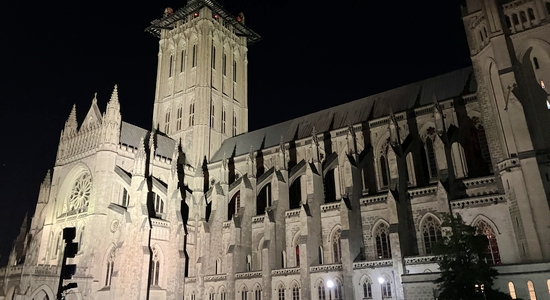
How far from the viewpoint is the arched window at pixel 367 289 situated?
2569 cm

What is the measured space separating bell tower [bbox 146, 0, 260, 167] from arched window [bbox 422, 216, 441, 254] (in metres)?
26.3

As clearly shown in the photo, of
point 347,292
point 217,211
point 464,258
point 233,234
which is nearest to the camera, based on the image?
point 464,258

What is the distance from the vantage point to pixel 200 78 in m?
49.1

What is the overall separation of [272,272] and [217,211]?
343 inches

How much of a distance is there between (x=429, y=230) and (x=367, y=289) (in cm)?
552

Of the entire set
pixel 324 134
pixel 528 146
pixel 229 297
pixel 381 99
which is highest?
pixel 381 99

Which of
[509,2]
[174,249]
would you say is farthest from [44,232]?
[509,2]

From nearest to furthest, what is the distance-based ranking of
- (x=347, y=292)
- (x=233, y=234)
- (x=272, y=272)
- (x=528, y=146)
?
(x=528, y=146) < (x=347, y=292) < (x=272, y=272) < (x=233, y=234)

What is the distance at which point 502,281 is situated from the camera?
1994cm

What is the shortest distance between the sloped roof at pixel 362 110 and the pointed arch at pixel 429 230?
34.5ft

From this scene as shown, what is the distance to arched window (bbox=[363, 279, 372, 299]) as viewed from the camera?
25.7 metres

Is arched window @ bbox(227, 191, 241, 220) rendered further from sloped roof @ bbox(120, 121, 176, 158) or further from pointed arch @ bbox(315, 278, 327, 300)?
pointed arch @ bbox(315, 278, 327, 300)

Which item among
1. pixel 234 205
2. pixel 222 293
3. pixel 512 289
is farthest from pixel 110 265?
pixel 512 289

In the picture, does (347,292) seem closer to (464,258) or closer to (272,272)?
(272,272)
